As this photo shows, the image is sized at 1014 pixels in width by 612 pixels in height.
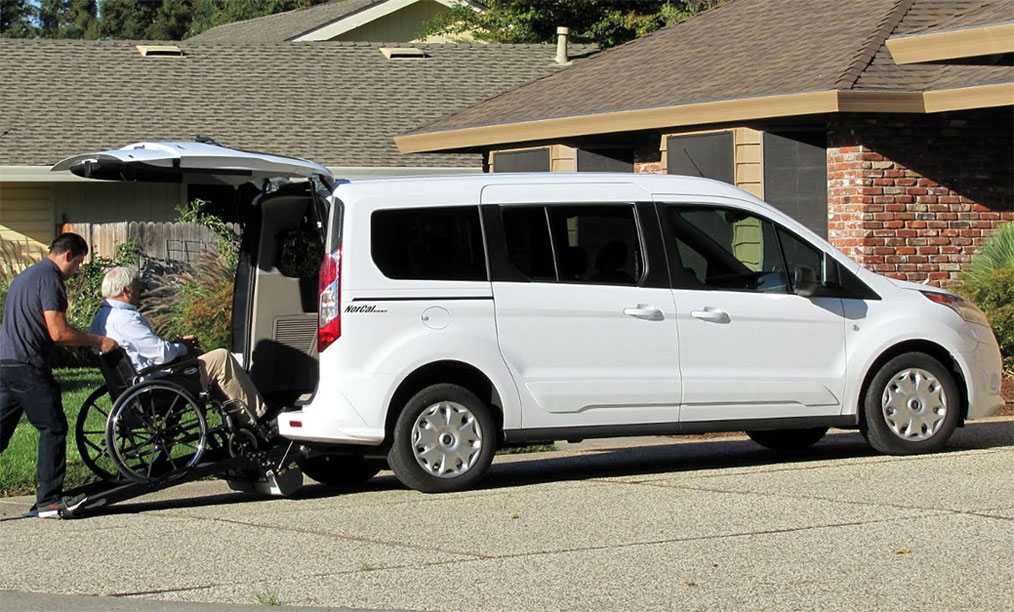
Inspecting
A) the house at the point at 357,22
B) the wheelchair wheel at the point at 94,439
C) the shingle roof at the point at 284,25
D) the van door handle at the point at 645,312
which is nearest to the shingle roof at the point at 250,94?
the shingle roof at the point at 284,25

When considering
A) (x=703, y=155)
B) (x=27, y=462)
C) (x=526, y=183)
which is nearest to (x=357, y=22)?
(x=703, y=155)

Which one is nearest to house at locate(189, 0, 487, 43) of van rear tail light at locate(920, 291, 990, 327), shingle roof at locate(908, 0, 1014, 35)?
shingle roof at locate(908, 0, 1014, 35)

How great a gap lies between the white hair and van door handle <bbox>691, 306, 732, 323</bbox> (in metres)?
3.63

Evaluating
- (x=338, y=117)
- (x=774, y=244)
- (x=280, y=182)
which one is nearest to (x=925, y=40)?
(x=774, y=244)

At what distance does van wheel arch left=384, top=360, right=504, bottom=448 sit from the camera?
31.8 ft

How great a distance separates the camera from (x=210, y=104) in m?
26.8

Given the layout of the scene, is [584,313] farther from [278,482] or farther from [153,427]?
[153,427]

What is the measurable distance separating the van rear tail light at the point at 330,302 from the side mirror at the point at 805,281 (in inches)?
122

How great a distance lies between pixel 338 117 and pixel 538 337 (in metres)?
17.8

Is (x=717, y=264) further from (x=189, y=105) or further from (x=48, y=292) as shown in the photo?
(x=189, y=105)

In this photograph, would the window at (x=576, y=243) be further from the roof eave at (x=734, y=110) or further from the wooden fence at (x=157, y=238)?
the wooden fence at (x=157, y=238)

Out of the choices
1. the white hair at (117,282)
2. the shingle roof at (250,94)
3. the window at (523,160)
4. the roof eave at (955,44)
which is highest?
the shingle roof at (250,94)

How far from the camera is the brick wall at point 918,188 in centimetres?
1638

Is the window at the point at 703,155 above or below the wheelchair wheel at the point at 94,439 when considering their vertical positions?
above
